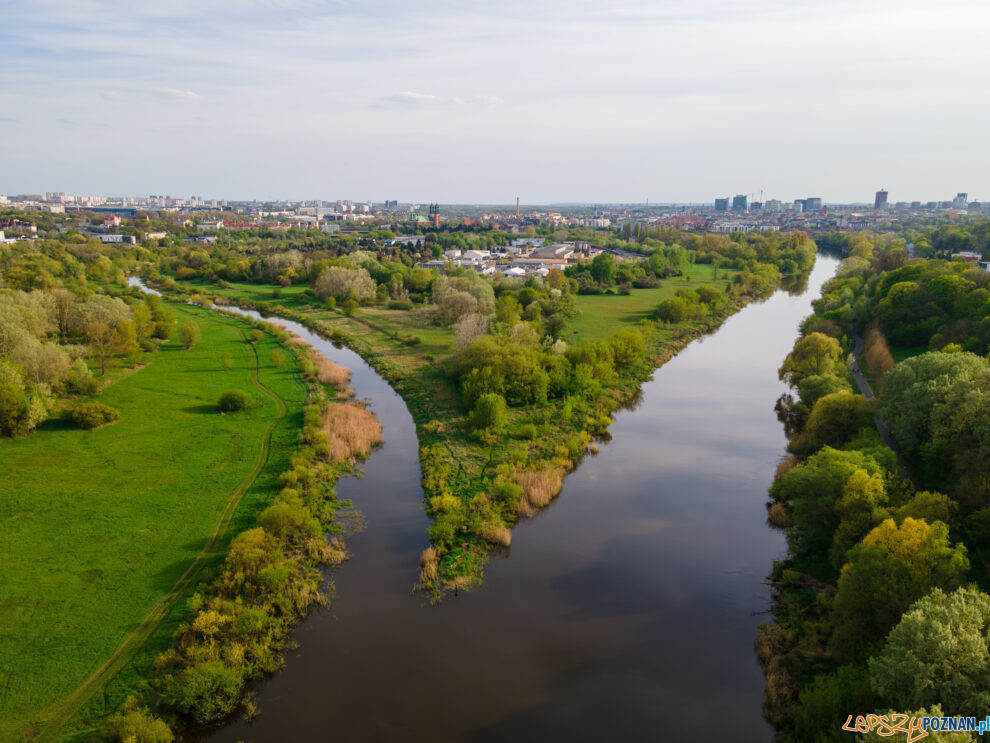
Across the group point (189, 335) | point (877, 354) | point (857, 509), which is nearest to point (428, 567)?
point (857, 509)

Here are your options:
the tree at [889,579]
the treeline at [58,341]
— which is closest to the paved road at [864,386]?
the tree at [889,579]

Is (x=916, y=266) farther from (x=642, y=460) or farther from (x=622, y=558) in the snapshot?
(x=622, y=558)

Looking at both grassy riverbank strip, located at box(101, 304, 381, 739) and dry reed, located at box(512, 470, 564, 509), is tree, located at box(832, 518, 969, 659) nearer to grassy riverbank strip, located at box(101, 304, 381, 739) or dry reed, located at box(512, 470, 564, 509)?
dry reed, located at box(512, 470, 564, 509)

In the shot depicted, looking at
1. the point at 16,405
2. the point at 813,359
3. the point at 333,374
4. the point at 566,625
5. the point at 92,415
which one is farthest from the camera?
the point at 333,374

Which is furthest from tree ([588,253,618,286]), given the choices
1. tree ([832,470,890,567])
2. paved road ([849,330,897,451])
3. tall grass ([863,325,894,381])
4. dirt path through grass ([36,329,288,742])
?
dirt path through grass ([36,329,288,742])

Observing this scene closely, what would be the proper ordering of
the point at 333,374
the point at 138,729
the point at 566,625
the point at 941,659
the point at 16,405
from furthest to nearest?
1. the point at 333,374
2. the point at 16,405
3. the point at 566,625
4. the point at 138,729
5. the point at 941,659

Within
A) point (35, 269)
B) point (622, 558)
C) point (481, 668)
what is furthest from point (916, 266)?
point (35, 269)

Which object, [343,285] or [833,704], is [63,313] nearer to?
[343,285]
